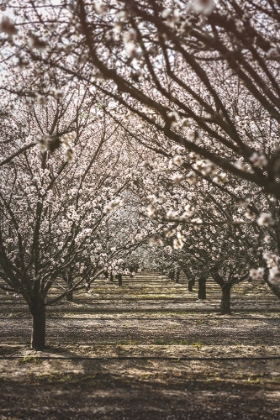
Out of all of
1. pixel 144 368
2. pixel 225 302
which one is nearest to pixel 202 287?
pixel 225 302

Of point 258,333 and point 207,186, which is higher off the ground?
point 207,186

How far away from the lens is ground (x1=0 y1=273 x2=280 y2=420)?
25.4ft

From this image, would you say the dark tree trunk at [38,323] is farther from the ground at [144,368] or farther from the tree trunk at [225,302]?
the tree trunk at [225,302]

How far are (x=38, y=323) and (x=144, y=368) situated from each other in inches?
139

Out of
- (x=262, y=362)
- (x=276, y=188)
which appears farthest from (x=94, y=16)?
(x=262, y=362)

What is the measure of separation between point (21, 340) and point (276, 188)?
41.2 ft

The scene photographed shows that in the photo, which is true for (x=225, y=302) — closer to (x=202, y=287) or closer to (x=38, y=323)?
(x=202, y=287)

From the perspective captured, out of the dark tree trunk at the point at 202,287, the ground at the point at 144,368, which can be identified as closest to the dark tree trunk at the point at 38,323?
the ground at the point at 144,368

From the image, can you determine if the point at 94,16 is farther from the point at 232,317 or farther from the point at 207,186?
the point at 232,317

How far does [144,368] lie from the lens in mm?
10461

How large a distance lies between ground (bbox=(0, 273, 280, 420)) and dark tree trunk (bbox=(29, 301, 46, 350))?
0.32 m

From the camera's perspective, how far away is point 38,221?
11.1 m

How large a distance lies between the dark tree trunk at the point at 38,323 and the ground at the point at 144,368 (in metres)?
0.32

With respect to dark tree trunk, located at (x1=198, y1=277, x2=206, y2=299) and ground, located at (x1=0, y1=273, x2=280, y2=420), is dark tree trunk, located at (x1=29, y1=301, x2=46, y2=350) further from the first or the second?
dark tree trunk, located at (x1=198, y1=277, x2=206, y2=299)
